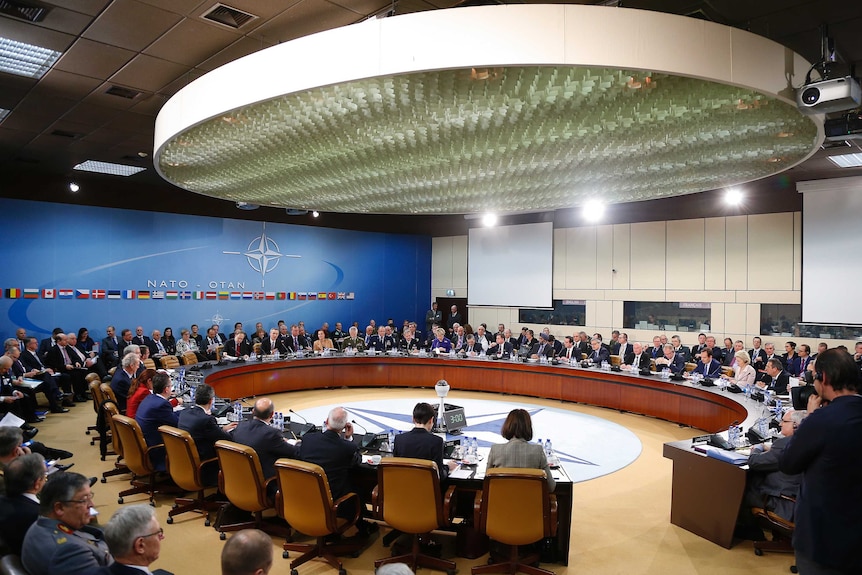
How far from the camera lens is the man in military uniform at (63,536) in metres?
2.26

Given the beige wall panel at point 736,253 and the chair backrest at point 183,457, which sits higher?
the beige wall panel at point 736,253

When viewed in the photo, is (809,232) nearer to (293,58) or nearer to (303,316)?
(293,58)

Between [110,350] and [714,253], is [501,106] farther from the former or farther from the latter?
[110,350]

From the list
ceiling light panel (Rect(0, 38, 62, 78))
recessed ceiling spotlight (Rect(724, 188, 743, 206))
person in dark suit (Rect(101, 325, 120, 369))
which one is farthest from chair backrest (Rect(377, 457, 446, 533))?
recessed ceiling spotlight (Rect(724, 188, 743, 206))

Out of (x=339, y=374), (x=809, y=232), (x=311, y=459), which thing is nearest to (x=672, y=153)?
(x=311, y=459)

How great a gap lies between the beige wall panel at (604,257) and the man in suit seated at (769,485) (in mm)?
8939

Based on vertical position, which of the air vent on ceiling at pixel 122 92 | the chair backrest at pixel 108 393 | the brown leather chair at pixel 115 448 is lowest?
the brown leather chair at pixel 115 448

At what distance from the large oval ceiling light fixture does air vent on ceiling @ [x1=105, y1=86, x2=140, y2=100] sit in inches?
43.4

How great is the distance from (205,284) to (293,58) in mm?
10562

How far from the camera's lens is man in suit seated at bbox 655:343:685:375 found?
9703 millimetres

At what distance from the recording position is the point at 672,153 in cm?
499

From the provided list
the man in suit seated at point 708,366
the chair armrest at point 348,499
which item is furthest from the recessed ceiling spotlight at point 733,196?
the chair armrest at point 348,499

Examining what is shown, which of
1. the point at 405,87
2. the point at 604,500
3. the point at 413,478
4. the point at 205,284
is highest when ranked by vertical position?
the point at 405,87

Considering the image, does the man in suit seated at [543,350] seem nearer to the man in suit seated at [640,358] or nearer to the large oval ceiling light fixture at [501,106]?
the man in suit seated at [640,358]
